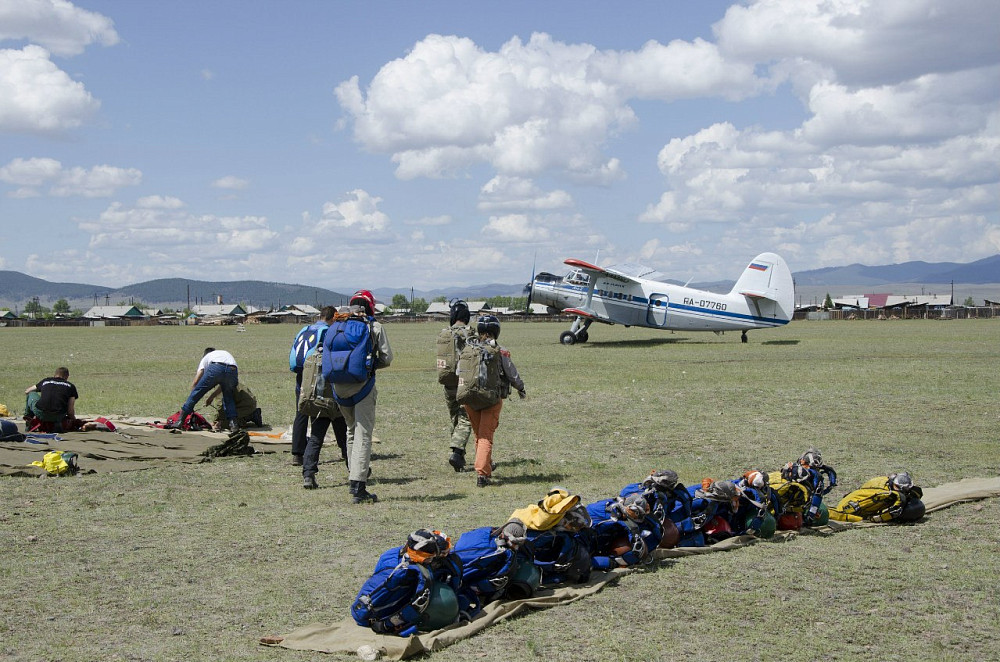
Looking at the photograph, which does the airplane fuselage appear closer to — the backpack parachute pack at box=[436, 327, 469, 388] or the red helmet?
the backpack parachute pack at box=[436, 327, 469, 388]

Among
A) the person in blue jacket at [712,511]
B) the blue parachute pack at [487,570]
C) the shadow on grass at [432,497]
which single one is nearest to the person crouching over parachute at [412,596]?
the blue parachute pack at [487,570]

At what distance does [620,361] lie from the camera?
86.9 ft

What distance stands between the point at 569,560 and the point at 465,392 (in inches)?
142

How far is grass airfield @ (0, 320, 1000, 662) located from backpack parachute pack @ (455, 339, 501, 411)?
95 centimetres

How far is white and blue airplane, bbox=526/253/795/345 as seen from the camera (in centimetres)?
3625

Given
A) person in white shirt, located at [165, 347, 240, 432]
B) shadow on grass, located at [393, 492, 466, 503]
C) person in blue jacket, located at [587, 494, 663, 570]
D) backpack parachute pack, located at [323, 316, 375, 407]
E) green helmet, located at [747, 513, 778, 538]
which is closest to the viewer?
person in blue jacket, located at [587, 494, 663, 570]

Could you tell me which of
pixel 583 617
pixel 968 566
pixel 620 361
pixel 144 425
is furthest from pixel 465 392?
pixel 620 361

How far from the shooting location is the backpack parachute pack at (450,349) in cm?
970

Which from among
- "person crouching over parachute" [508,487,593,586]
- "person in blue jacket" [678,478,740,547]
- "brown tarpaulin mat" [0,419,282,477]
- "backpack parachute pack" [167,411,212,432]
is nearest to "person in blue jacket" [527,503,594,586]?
"person crouching over parachute" [508,487,593,586]

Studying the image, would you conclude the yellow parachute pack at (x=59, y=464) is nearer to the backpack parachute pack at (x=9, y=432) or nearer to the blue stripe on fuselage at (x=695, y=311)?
the backpack parachute pack at (x=9, y=432)

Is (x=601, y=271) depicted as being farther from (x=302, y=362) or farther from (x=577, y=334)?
(x=302, y=362)

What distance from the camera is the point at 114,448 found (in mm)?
10469

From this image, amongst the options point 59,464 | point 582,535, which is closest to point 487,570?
point 582,535

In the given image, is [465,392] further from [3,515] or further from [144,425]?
[144,425]
